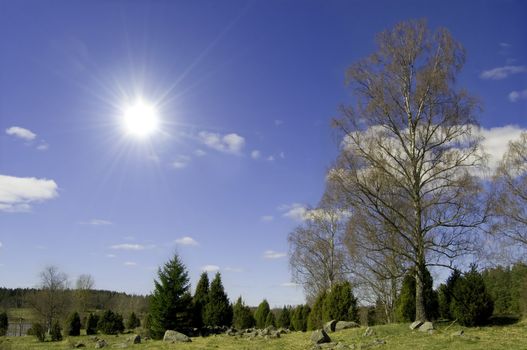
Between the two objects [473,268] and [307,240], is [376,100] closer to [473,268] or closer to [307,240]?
[473,268]

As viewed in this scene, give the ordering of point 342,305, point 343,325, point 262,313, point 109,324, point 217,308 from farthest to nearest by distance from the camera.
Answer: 1. point 262,313
2. point 109,324
3. point 217,308
4. point 342,305
5. point 343,325

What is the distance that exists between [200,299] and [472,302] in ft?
63.7

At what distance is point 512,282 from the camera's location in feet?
105

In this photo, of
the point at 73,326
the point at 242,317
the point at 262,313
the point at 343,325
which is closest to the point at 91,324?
the point at 73,326

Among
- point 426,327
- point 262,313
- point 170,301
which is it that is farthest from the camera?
point 262,313

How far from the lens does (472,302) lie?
16.1 metres

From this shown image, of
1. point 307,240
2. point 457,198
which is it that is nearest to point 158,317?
point 307,240

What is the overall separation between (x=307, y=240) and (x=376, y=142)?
17.0 metres

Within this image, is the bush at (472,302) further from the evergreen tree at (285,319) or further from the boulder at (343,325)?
the evergreen tree at (285,319)

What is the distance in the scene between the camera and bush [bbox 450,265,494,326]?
16031mm

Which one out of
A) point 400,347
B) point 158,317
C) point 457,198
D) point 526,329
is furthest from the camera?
point 158,317

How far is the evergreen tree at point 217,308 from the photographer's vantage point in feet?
95.3

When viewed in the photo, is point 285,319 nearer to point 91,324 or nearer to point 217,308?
point 217,308

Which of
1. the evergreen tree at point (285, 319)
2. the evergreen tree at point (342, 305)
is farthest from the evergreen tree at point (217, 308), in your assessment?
the evergreen tree at point (285, 319)
